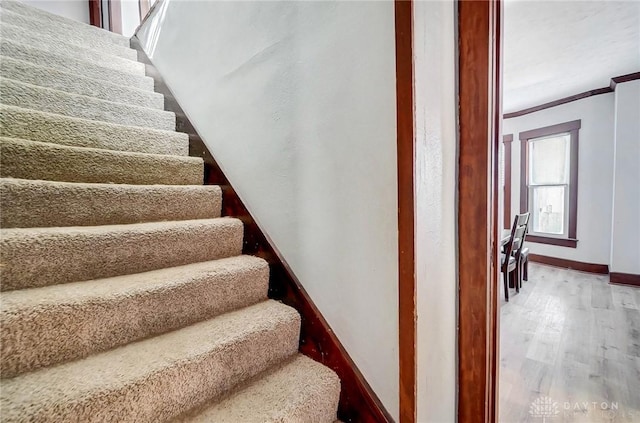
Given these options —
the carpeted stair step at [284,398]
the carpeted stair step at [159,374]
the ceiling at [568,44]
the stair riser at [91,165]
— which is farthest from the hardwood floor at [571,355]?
the ceiling at [568,44]

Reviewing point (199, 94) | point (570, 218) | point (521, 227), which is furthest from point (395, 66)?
point (570, 218)

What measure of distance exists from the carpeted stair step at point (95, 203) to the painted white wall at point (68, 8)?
→ 2836mm

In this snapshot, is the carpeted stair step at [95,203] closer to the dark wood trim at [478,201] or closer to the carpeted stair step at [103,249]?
the carpeted stair step at [103,249]

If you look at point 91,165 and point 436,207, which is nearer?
point 436,207

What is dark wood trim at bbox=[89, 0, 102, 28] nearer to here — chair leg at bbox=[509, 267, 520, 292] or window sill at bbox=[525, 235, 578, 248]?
chair leg at bbox=[509, 267, 520, 292]

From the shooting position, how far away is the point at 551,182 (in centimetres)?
441

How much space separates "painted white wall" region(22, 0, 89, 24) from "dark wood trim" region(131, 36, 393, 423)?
2.42 m

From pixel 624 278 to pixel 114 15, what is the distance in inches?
252

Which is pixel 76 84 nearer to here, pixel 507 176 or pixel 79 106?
pixel 79 106

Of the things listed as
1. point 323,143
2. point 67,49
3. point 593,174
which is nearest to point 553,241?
point 593,174

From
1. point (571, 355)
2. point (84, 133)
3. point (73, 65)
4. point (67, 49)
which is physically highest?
point (67, 49)

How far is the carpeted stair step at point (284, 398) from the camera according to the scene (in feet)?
2.76

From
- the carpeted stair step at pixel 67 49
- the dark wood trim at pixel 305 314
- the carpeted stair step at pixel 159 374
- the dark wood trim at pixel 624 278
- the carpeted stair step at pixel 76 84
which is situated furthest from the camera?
the dark wood trim at pixel 624 278

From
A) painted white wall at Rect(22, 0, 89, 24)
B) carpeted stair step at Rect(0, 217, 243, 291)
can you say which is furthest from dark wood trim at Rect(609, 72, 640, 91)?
painted white wall at Rect(22, 0, 89, 24)
